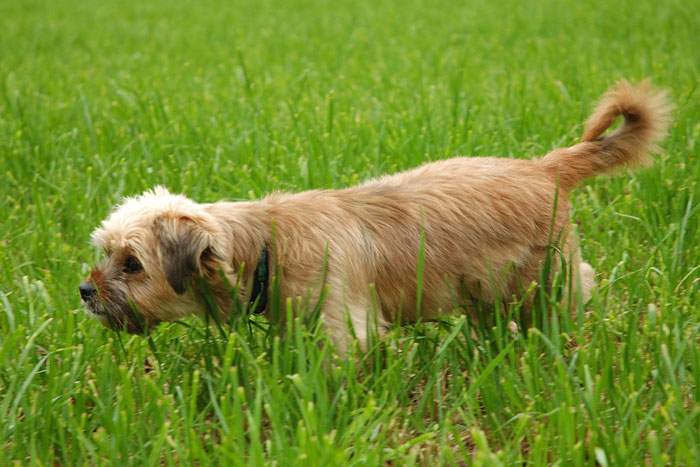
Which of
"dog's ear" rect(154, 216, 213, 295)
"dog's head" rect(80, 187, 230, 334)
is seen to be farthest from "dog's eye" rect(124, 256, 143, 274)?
"dog's ear" rect(154, 216, 213, 295)

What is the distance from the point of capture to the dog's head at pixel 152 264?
3123 millimetres

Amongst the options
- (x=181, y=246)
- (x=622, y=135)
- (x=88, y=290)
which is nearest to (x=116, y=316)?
(x=88, y=290)

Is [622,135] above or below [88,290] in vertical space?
above

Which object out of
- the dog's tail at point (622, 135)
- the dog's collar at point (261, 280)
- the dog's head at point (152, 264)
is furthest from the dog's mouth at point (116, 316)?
the dog's tail at point (622, 135)

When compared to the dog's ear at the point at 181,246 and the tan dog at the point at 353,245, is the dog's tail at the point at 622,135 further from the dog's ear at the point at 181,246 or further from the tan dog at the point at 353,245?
the dog's ear at the point at 181,246

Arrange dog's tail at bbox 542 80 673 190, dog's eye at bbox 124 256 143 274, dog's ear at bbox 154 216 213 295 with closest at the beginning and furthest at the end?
dog's ear at bbox 154 216 213 295, dog's eye at bbox 124 256 143 274, dog's tail at bbox 542 80 673 190

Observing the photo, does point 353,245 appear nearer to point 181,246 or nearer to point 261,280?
point 261,280

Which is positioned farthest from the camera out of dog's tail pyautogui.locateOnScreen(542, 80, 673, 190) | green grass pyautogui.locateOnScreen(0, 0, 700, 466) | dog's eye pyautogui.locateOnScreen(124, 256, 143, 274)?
dog's tail pyautogui.locateOnScreen(542, 80, 673, 190)

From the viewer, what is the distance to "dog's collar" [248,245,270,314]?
3189 mm

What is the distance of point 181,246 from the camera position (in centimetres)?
311

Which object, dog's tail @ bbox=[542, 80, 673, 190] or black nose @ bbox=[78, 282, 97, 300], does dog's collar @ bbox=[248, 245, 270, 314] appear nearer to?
black nose @ bbox=[78, 282, 97, 300]

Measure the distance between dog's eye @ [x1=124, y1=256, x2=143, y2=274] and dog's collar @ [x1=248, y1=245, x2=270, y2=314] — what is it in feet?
1.34

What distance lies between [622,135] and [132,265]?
2.00 m

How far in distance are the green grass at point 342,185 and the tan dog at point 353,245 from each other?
158mm
